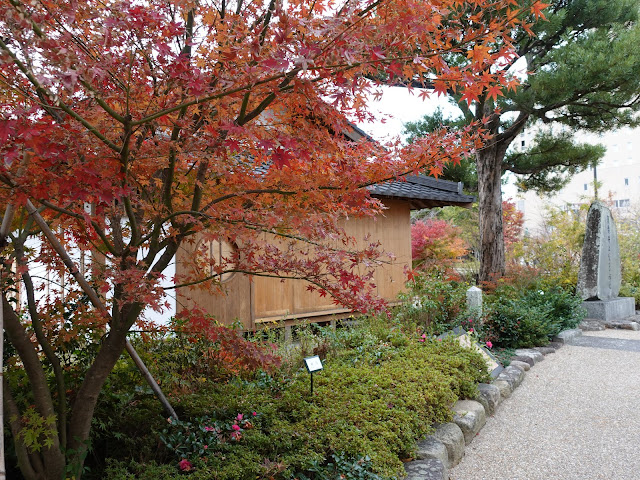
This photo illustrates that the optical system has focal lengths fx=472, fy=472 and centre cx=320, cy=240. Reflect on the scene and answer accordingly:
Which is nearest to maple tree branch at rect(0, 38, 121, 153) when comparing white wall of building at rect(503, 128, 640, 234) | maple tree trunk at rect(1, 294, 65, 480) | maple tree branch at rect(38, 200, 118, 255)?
maple tree branch at rect(38, 200, 118, 255)

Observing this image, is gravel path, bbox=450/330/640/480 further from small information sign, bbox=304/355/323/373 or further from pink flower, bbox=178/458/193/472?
pink flower, bbox=178/458/193/472

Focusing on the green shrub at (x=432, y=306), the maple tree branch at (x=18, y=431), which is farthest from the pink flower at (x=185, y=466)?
the green shrub at (x=432, y=306)

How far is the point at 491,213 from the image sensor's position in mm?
10625

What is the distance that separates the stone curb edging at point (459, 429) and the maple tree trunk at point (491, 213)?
4880 mm

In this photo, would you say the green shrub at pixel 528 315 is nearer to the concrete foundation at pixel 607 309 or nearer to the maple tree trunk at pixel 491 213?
the concrete foundation at pixel 607 309

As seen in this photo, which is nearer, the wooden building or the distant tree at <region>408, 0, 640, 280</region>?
the wooden building

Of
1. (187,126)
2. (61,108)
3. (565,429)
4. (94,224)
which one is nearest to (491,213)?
(565,429)

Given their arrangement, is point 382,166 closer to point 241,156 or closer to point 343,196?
point 343,196

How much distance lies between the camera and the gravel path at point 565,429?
3.32 metres

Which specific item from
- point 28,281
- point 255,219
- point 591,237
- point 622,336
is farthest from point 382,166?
point 591,237

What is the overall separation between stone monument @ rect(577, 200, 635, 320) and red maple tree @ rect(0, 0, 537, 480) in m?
8.39

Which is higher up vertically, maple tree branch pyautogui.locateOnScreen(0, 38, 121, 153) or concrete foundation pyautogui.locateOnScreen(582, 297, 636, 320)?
maple tree branch pyautogui.locateOnScreen(0, 38, 121, 153)

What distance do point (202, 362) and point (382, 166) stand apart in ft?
7.58

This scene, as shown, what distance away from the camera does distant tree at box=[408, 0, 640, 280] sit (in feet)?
25.2
